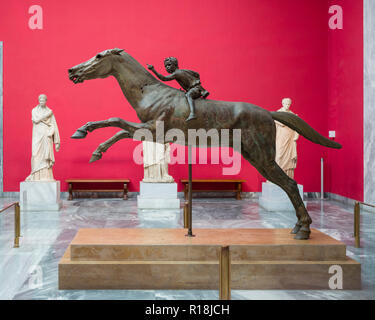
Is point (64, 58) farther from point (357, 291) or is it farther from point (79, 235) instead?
point (357, 291)

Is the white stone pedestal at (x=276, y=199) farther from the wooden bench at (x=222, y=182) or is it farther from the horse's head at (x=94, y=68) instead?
the horse's head at (x=94, y=68)

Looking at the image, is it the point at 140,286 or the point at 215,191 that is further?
the point at 215,191

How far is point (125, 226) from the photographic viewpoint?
287 inches

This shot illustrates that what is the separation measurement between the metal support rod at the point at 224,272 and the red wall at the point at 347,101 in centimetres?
845

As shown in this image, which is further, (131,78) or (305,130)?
(305,130)

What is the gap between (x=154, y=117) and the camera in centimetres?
404

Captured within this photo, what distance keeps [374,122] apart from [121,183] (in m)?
7.54

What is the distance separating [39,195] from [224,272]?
25.5 ft

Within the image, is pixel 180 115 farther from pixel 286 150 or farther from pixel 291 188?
pixel 286 150

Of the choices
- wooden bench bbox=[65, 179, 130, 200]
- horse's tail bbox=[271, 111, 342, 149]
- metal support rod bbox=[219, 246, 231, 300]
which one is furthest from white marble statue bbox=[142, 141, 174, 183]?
metal support rod bbox=[219, 246, 231, 300]

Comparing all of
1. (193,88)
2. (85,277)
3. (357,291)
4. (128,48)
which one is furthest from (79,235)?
(128,48)

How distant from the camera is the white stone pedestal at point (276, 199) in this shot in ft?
30.0

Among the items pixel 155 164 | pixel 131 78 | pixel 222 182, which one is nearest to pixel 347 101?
pixel 222 182

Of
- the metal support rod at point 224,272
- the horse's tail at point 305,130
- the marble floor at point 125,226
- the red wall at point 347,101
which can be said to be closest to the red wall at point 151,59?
the red wall at point 347,101
